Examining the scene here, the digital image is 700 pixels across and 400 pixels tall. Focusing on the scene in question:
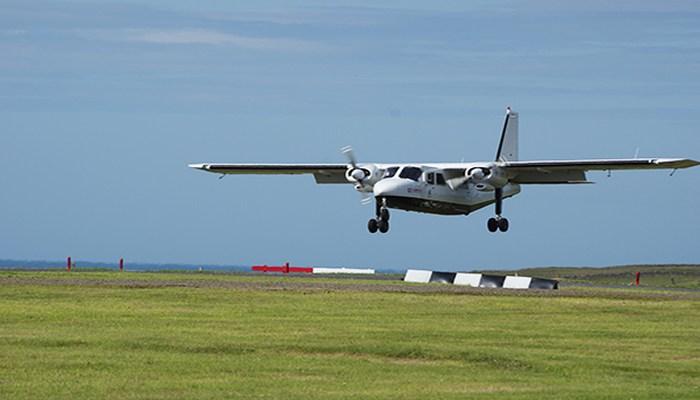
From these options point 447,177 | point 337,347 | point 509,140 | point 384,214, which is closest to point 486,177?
point 447,177

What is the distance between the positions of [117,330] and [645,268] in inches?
2956

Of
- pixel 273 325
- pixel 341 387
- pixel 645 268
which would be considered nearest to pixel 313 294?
pixel 273 325

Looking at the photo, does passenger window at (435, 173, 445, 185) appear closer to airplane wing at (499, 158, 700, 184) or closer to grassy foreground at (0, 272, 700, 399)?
airplane wing at (499, 158, 700, 184)

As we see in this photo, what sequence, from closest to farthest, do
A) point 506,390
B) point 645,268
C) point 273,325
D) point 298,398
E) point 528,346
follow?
1. point 298,398
2. point 506,390
3. point 528,346
4. point 273,325
5. point 645,268

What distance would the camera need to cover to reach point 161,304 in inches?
1526

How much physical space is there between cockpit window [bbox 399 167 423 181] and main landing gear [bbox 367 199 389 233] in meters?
1.88

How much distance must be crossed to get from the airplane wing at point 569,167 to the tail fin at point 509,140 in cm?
647

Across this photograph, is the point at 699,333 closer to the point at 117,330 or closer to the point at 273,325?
the point at 273,325

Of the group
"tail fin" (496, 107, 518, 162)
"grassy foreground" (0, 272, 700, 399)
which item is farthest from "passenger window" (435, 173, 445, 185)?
"grassy foreground" (0, 272, 700, 399)

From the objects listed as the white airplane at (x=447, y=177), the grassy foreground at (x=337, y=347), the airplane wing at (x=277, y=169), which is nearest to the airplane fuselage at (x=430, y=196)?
the white airplane at (x=447, y=177)

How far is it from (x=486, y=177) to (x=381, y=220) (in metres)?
7.75

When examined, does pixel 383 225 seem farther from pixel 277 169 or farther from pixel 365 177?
pixel 277 169

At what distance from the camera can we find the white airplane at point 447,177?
6200 centimetres

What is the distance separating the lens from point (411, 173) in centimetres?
6325
